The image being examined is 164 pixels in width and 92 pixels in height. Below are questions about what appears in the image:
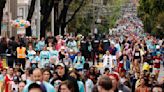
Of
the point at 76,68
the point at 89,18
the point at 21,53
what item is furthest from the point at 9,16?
the point at 89,18

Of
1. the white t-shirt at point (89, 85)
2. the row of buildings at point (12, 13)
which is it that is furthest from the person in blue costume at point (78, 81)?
the row of buildings at point (12, 13)

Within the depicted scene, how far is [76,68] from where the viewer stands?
22.1 metres

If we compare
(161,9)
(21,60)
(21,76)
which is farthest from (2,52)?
(161,9)

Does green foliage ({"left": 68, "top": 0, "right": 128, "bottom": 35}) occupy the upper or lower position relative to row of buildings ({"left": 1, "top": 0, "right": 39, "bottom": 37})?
lower

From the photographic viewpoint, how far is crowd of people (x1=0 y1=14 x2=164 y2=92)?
35.5ft

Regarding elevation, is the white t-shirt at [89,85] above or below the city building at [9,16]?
above

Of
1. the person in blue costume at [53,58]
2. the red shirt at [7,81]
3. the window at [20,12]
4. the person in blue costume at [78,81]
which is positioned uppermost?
the person in blue costume at [78,81]

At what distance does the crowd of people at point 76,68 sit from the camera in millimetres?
10827

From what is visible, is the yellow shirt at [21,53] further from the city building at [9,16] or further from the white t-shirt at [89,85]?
the city building at [9,16]

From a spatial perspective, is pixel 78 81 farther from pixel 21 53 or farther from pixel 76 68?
pixel 21 53

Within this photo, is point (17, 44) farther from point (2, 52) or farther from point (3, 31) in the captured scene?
point (3, 31)

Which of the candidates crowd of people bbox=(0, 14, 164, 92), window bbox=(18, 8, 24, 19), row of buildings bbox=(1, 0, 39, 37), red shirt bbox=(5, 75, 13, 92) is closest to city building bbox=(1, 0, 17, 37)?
row of buildings bbox=(1, 0, 39, 37)

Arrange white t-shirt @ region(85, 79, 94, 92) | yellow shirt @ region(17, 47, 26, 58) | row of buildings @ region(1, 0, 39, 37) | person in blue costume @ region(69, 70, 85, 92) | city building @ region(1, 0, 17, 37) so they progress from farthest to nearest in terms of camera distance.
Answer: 1. row of buildings @ region(1, 0, 39, 37)
2. city building @ region(1, 0, 17, 37)
3. yellow shirt @ region(17, 47, 26, 58)
4. white t-shirt @ region(85, 79, 94, 92)
5. person in blue costume @ region(69, 70, 85, 92)

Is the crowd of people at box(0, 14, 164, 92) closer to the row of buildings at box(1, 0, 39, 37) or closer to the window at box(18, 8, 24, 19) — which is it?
the row of buildings at box(1, 0, 39, 37)
